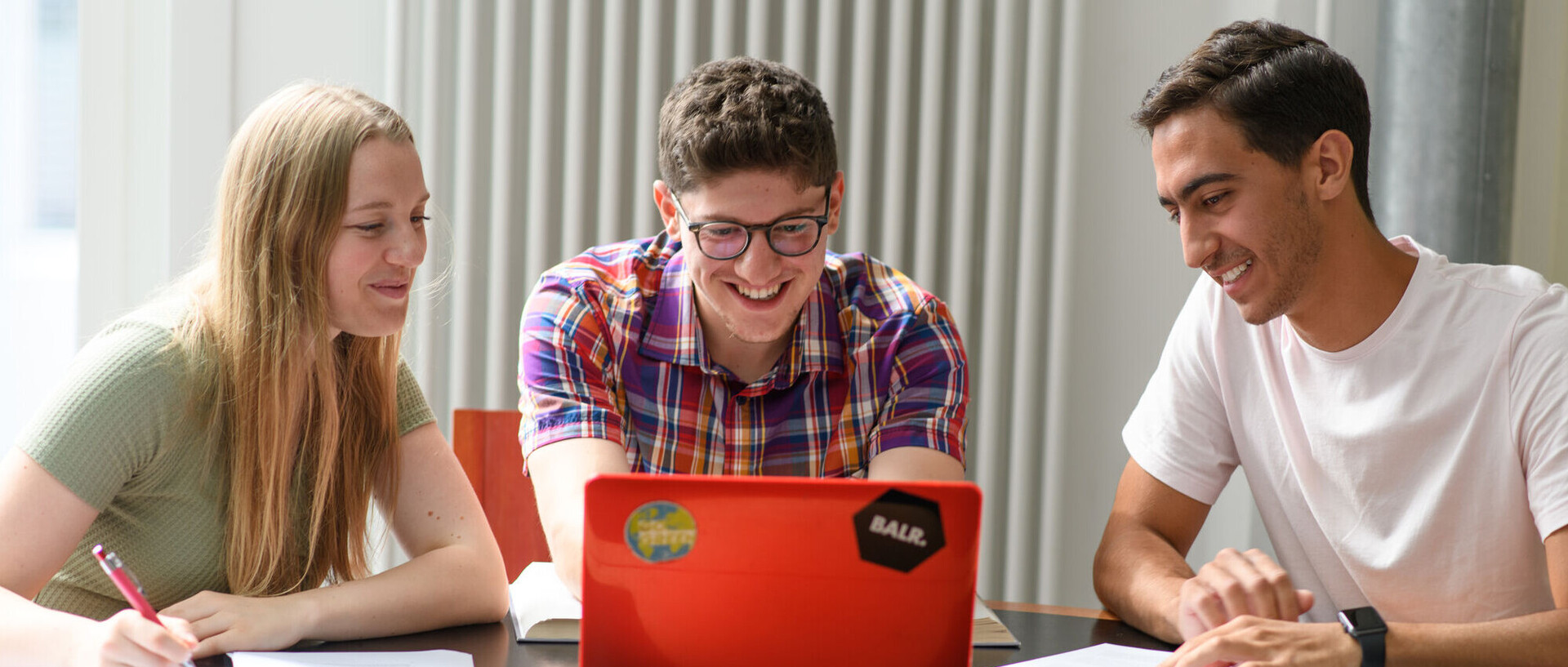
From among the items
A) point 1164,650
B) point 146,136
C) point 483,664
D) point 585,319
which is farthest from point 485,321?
point 1164,650

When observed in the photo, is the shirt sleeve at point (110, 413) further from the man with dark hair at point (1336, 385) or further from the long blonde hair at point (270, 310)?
the man with dark hair at point (1336, 385)

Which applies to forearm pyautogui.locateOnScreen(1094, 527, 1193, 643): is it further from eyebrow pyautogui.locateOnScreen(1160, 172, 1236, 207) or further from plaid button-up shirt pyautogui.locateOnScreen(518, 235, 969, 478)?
eyebrow pyautogui.locateOnScreen(1160, 172, 1236, 207)

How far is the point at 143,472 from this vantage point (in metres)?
1.35

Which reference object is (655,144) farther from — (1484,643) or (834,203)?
(1484,643)

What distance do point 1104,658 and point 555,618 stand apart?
564mm

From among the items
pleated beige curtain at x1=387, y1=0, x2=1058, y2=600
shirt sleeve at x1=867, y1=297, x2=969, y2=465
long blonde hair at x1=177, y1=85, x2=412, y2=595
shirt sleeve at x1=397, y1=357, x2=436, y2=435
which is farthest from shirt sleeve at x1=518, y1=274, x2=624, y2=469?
pleated beige curtain at x1=387, y1=0, x2=1058, y2=600

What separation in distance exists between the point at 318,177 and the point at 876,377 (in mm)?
770

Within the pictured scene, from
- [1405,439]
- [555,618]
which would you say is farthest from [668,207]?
[1405,439]

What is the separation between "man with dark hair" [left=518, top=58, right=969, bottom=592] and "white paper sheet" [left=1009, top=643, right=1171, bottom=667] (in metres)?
0.38

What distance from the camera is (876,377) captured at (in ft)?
5.72

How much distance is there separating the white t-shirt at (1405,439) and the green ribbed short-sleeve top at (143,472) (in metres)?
1.18

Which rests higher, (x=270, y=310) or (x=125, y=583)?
(x=270, y=310)

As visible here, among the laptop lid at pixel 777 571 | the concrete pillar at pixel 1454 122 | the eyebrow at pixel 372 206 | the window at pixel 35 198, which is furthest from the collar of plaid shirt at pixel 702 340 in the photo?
the window at pixel 35 198

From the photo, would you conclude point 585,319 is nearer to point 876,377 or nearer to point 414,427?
point 414,427
